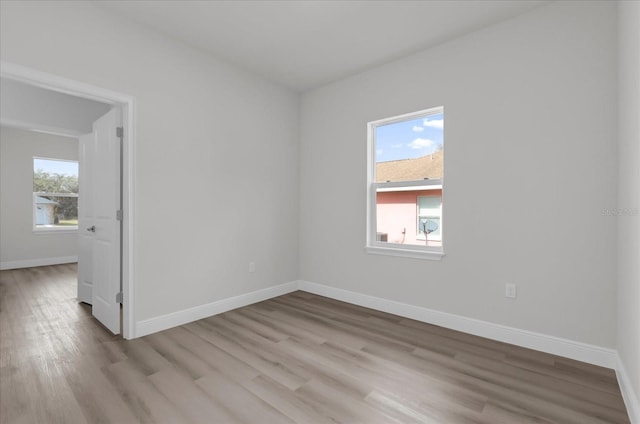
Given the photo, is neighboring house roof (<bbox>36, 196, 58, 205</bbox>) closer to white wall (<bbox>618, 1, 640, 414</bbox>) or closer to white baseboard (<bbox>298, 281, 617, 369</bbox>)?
white baseboard (<bbox>298, 281, 617, 369</bbox>)

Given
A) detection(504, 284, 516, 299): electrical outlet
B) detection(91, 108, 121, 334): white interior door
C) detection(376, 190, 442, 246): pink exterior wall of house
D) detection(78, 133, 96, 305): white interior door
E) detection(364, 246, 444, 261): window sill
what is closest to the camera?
detection(504, 284, 516, 299): electrical outlet

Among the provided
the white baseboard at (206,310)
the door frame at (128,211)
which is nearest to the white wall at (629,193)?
the white baseboard at (206,310)

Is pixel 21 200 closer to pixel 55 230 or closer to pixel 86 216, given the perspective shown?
pixel 55 230

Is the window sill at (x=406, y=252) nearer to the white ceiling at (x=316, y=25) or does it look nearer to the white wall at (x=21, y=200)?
the white ceiling at (x=316, y=25)

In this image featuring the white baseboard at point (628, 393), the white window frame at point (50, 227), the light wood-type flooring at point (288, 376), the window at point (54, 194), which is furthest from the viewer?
the window at point (54, 194)

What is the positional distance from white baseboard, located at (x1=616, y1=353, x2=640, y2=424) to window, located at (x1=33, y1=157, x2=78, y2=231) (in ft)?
28.9

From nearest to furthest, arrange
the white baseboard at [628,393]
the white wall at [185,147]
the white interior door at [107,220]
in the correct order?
the white baseboard at [628,393] < the white wall at [185,147] < the white interior door at [107,220]

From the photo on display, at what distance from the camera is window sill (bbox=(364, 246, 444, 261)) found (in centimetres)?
313

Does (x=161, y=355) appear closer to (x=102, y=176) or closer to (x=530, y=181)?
(x=102, y=176)

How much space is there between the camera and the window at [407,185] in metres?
3.23

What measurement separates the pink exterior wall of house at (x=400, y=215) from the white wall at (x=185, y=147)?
1.39 metres

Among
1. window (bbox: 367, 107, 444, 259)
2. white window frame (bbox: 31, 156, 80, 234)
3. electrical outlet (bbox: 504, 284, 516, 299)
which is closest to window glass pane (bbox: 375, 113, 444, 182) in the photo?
window (bbox: 367, 107, 444, 259)

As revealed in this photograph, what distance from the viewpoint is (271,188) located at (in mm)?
4086

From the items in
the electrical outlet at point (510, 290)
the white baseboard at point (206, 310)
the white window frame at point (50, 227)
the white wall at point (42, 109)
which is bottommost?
the white baseboard at point (206, 310)
